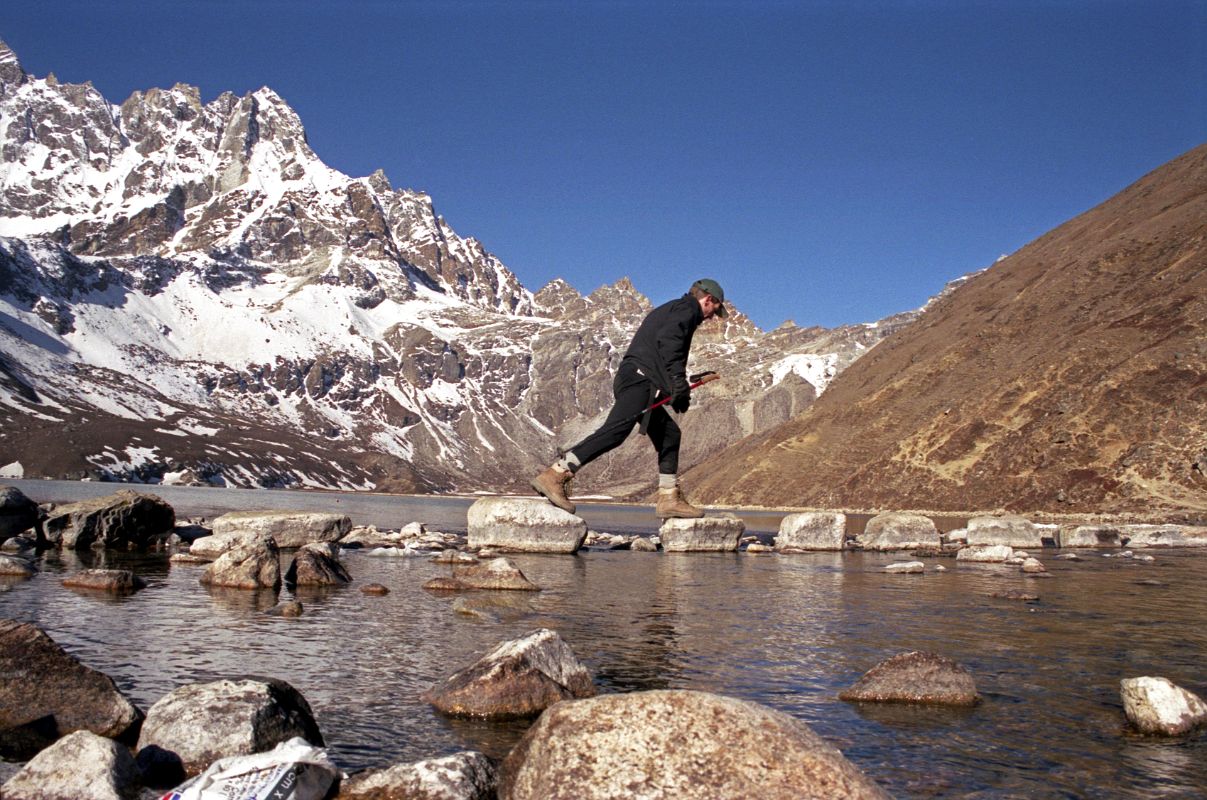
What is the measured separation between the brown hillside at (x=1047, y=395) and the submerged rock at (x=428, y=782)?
77228 millimetres

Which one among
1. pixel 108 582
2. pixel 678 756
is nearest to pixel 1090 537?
pixel 108 582

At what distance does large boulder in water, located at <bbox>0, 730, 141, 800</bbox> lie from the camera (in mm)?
5793

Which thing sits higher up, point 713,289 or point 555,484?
point 713,289

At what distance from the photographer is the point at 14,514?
30141 millimetres

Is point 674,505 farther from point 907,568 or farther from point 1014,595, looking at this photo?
point 907,568

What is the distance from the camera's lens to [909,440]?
104m

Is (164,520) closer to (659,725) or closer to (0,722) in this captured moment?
(0,722)

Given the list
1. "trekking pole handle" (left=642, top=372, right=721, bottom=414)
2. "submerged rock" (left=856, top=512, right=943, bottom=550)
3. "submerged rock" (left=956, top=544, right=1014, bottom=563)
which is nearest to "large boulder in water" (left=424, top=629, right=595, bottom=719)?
"trekking pole handle" (left=642, top=372, right=721, bottom=414)

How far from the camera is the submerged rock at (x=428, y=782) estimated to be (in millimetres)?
5938

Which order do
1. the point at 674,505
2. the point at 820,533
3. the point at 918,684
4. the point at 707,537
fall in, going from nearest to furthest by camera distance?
the point at 918,684 < the point at 674,505 < the point at 707,537 < the point at 820,533

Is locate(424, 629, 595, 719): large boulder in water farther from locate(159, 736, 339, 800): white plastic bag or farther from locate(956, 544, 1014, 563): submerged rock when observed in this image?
locate(956, 544, 1014, 563): submerged rock

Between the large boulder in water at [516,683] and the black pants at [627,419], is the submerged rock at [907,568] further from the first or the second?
the large boulder in water at [516,683]

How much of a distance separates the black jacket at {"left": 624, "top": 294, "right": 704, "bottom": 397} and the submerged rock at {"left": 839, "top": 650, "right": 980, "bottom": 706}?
12.9 feet

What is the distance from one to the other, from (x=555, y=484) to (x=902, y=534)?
1460 inches
